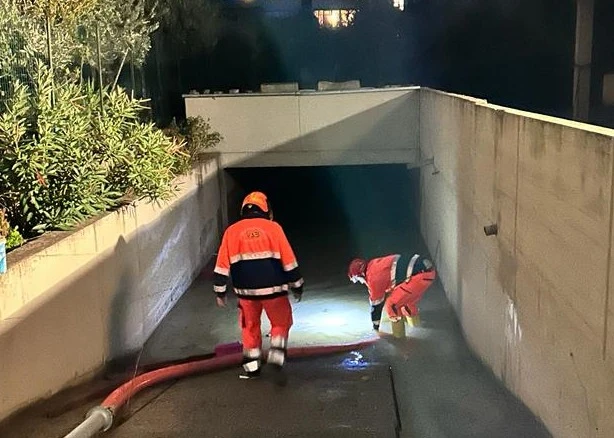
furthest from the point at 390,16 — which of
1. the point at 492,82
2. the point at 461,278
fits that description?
the point at 461,278

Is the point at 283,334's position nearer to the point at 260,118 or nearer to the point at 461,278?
the point at 461,278

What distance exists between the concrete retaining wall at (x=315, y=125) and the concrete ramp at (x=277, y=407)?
7.35 metres

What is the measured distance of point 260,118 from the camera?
545 inches

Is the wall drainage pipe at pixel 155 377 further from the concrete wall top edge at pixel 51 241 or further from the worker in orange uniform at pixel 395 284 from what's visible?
the concrete wall top edge at pixel 51 241

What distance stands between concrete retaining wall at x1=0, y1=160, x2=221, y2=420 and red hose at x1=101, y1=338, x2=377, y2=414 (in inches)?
19.3

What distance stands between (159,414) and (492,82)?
16.7 m

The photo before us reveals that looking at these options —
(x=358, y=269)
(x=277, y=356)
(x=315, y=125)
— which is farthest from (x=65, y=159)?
(x=315, y=125)

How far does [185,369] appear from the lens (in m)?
6.61

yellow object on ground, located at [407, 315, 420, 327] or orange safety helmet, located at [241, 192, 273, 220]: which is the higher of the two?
orange safety helmet, located at [241, 192, 273, 220]

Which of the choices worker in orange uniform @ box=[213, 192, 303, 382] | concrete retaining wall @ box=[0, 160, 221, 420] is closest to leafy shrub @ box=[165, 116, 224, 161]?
concrete retaining wall @ box=[0, 160, 221, 420]

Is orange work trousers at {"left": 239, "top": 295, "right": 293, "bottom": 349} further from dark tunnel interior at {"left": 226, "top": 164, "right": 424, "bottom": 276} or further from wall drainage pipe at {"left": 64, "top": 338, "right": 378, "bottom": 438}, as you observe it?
dark tunnel interior at {"left": 226, "top": 164, "right": 424, "bottom": 276}

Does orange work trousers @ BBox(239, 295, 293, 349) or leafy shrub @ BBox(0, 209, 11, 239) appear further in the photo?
orange work trousers @ BBox(239, 295, 293, 349)

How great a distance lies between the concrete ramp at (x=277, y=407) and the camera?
17.6 feet

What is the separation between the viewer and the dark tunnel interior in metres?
13.6
